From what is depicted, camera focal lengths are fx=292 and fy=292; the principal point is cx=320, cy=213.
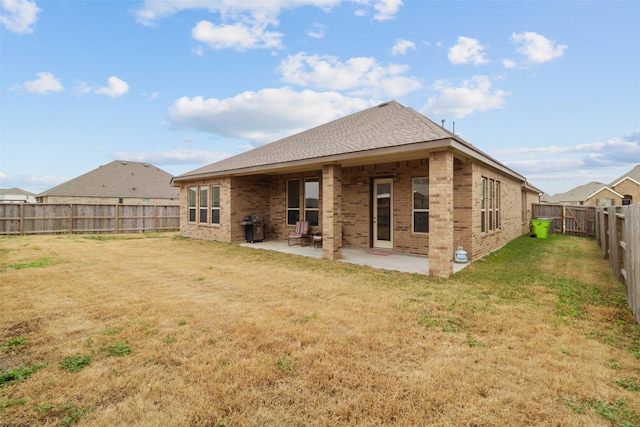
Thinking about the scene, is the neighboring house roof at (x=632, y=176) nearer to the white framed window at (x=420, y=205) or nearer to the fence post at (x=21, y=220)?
the white framed window at (x=420, y=205)

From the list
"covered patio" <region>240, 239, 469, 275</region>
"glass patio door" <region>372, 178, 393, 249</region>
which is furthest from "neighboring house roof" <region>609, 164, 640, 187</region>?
"covered patio" <region>240, 239, 469, 275</region>

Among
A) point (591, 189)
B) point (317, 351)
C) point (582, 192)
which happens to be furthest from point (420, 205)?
point (582, 192)

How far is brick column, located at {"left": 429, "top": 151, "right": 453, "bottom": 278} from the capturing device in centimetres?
653

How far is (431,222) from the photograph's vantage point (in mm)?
6734

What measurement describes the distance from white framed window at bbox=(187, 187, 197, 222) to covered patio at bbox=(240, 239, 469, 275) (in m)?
4.88

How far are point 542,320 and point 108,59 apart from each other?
15787 millimetres

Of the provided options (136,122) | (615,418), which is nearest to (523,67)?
(615,418)

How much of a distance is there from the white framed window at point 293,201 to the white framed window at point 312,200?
458 mm

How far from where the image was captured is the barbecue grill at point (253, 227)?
12.4 metres

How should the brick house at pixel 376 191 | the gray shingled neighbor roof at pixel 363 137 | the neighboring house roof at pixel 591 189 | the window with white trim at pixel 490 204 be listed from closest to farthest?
the brick house at pixel 376 191, the gray shingled neighbor roof at pixel 363 137, the window with white trim at pixel 490 204, the neighboring house roof at pixel 591 189

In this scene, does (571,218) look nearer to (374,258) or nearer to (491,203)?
(491,203)

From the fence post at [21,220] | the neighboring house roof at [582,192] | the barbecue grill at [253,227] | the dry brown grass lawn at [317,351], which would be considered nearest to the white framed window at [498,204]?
the dry brown grass lawn at [317,351]

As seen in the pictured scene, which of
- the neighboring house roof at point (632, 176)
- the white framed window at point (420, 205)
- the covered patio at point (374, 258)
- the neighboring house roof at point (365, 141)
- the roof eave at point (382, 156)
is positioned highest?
the neighboring house roof at point (632, 176)

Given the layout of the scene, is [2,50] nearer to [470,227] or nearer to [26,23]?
[26,23]
